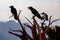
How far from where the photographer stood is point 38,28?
6348 millimetres

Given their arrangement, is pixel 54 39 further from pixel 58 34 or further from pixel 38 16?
pixel 38 16

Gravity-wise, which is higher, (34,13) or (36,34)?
(34,13)

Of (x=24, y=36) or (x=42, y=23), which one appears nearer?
(x=24, y=36)

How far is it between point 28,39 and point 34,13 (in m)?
0.68

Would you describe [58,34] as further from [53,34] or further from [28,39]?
[28,39]

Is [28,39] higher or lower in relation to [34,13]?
lower

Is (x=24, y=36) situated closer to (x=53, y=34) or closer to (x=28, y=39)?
(x=28, y=39)

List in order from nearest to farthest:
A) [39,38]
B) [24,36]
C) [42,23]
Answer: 1. [39,38]
2. [24,36]
3. [42,23]

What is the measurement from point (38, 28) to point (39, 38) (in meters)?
0.55

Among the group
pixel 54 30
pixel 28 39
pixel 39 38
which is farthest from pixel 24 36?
pixel 54 30

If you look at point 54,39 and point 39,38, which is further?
point 54,39

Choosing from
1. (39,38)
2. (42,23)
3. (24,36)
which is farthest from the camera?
(42,23)

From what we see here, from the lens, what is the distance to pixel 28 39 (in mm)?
6125

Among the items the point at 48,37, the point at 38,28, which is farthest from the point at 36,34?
the point at 48,37
